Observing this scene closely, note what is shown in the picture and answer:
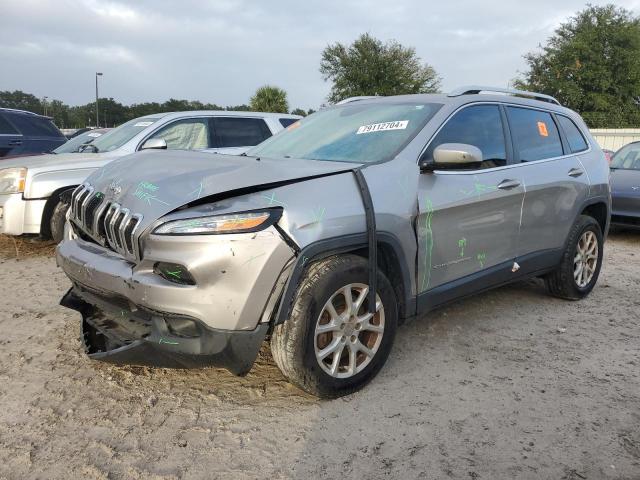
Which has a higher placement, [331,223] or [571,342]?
[331,223]

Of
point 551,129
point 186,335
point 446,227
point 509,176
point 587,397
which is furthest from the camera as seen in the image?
point 551,129

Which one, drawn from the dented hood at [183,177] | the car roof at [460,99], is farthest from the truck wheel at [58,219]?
the car roof at [460,99]

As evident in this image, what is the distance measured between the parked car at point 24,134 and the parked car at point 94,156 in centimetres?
286

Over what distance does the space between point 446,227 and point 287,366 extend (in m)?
1.35

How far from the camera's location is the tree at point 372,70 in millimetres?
37844

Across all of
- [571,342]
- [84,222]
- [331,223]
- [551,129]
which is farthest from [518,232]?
[84,222]

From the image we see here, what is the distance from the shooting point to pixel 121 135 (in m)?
6.92

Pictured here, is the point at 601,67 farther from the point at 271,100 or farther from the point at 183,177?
the point at 183,177

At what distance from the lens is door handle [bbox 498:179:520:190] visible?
3.82m

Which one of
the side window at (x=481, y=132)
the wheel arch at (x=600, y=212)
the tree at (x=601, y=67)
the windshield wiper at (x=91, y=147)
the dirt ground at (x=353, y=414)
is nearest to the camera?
the dirt ground at (x=353, y=414)

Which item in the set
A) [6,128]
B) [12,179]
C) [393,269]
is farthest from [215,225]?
[6,128]

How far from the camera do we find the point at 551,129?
4617 millimetres

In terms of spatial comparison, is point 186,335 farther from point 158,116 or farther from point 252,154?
point 158,116

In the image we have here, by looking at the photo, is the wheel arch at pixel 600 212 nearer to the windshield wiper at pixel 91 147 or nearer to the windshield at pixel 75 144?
the windshield wiper at pixel 91 147
